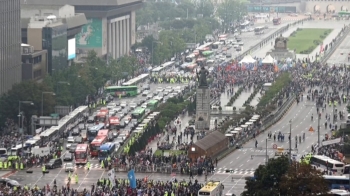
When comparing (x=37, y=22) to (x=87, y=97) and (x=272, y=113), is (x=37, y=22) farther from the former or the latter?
(x=272, y=113)

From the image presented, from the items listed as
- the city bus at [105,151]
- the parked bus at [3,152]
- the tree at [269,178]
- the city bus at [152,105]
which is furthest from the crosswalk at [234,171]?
the city bus at [152,105]

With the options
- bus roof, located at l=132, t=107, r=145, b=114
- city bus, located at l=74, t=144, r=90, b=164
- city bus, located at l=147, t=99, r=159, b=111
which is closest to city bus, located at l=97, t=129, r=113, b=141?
city bus, located at l=74, t=144, r=90, b=164

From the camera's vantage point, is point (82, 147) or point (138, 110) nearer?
point (82, 147)

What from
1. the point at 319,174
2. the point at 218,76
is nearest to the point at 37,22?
the point at 218,76

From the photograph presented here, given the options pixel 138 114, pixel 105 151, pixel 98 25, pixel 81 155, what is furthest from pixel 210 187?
pixel 98 25

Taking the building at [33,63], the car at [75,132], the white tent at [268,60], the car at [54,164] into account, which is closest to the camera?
the car at [54,164]

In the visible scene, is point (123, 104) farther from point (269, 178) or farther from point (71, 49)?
point (269, 178)

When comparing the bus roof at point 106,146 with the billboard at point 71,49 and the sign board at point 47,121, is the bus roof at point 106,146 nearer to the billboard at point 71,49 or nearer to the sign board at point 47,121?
the sign board at point 47,121
